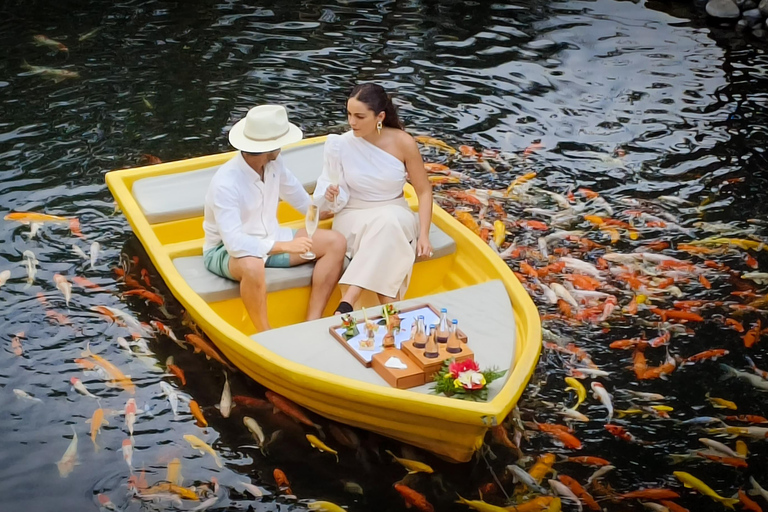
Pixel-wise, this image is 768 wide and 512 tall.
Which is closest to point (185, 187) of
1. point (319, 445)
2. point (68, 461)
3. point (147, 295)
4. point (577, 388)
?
point (147, 295)

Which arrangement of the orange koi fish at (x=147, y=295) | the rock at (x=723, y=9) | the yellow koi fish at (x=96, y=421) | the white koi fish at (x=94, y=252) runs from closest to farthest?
the yellow koi fish at (x=96, y=421)
the orange koi fish at (x=147, y=295)
the white koi fish at (x=94, y=252)
the rock at (x=723, y=9)

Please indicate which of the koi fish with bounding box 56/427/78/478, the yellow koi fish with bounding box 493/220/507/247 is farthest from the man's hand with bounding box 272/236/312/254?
the yellow koi fish with bounding box 493/220/507/247

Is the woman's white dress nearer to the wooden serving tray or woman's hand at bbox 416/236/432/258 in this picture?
woman's hand at bbox 416/236/432/258

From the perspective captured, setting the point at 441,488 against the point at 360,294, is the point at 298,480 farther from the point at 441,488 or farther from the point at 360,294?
the point at 360,294

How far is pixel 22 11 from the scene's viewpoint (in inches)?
397

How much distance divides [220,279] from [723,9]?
7.73 meters

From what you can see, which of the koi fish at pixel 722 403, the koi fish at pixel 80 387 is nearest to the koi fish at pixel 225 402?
the koi fish at pixel 80 387

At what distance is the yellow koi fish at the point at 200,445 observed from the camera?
4561mm

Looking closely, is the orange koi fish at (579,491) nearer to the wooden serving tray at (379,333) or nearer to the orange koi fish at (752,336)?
the wooden serving tray at (379,333)

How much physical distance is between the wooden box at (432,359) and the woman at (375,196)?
2.16 ft

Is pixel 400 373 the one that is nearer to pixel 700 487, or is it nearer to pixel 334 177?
pixel 334 177

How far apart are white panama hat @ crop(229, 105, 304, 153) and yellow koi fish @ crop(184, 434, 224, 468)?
1.43m

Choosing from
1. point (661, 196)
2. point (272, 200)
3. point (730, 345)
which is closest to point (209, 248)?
point (272, 200)

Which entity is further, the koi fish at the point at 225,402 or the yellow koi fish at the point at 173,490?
the koi fish at the point at 225,402
